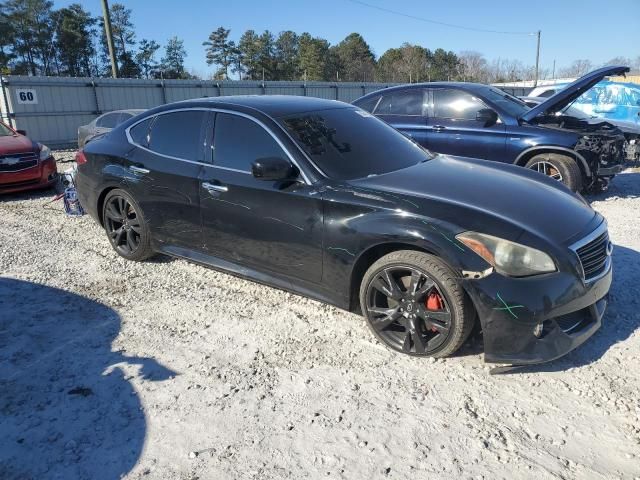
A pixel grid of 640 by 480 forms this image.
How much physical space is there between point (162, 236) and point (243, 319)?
1329 mm

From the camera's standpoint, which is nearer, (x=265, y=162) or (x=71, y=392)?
(x=71, y=392)

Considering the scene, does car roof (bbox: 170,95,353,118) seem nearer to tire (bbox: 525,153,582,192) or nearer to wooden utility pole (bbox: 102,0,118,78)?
tire (bbox: 525,153,582,192)

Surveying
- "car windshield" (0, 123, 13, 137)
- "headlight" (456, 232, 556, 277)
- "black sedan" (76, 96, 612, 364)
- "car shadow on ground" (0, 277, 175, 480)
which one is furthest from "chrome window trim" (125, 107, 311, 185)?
"car windshield" (0, 123, 13, 137)

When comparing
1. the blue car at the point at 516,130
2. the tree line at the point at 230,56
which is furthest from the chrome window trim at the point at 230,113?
the tree line at the point at 230,56

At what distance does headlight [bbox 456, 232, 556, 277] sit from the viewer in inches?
113

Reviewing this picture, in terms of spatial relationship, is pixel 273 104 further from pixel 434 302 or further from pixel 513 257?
pixel 513 257

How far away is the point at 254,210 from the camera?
3783mm

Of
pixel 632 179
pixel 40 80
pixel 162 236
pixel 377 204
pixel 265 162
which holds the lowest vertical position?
pixel 632 179

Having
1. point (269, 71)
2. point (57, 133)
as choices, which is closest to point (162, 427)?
point (57, 133)

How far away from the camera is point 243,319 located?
391cm

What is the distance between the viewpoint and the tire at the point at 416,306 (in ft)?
9.83

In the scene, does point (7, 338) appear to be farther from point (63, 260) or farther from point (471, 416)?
point (471, 416)

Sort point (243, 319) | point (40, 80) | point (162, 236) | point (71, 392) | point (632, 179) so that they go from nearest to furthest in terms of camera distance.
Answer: point (71, 392), point (243, 319), point (162, 236), point (632, 179), point (40, 80)

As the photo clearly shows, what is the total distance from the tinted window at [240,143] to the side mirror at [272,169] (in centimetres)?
15
